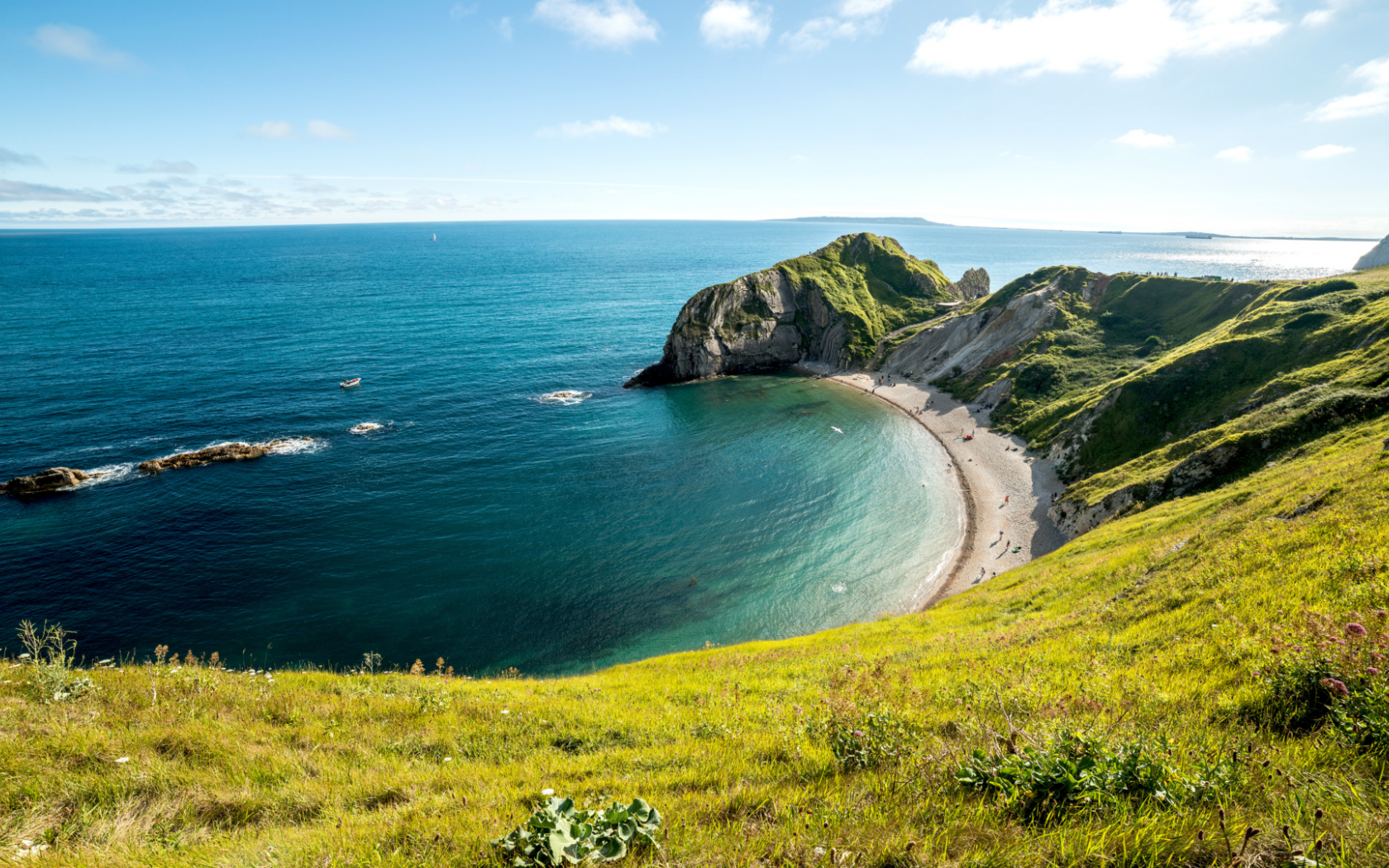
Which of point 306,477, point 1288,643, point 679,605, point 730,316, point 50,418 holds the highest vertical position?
point 730,316

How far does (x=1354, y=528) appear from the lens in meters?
13.8

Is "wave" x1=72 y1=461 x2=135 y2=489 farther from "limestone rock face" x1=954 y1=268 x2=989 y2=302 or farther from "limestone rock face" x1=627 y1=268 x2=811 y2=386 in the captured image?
"limestone rock face" x1=954 y1=268 x2=989 y2=302

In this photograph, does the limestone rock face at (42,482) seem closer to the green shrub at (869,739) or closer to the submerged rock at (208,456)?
the submerged rock at (208,456)

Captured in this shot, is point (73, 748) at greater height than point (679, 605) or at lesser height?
greater

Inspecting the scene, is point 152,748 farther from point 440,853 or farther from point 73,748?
point 440,853

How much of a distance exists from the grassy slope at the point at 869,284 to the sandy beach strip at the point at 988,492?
87.3 feet

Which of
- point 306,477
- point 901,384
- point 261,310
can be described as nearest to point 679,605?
point 306,477

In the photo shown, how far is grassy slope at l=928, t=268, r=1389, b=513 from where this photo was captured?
36.3m

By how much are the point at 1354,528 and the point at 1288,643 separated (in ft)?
32.4

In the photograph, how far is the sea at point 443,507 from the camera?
35.3 metres

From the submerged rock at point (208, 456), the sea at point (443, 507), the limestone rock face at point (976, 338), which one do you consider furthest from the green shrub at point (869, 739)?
the limestone rock face at point (976, 338)

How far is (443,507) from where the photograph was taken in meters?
48.9

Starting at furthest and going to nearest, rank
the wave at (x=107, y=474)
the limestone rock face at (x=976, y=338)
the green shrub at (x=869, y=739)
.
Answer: the limestone rock face at (x=976, y=338) → the wave at (x=107, y=474) → the green shrub at (x=869, y=739)

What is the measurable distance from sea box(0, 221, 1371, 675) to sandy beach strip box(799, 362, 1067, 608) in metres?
1.74
